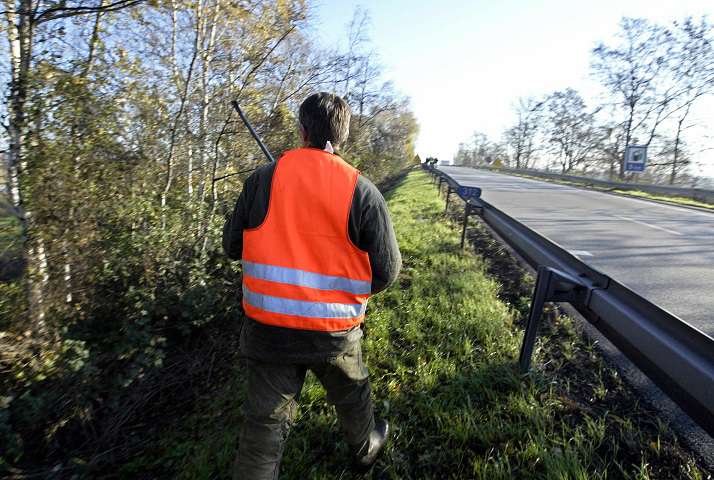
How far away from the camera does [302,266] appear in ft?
5.41

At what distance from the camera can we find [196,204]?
5148 mm

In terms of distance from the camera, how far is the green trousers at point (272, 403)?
170 cm

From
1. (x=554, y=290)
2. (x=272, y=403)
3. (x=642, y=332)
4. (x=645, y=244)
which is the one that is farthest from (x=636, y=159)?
(x=272, y=403)

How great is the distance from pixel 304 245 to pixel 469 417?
1555 millimetres

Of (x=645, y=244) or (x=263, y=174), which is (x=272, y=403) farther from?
(x=645, y=244)

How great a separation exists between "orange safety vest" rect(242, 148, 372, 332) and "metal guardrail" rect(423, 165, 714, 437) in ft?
4.37

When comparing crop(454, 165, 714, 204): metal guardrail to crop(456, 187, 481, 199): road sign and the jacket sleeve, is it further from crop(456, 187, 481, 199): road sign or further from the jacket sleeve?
the jacket sleeve

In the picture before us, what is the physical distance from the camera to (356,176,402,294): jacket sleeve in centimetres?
171

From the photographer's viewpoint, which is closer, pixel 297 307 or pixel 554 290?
pixel 297 307

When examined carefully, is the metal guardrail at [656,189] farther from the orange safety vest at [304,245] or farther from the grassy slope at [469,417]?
the orange safety vest at [304,245]

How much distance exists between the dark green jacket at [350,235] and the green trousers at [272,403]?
0.08 metres

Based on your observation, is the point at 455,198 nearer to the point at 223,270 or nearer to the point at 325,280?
the point at 223,270

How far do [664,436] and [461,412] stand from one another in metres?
1.07

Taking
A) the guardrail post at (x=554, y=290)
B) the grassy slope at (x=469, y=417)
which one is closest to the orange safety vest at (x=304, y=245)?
the grassy slope at (x=469, y=417)
